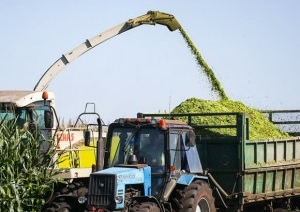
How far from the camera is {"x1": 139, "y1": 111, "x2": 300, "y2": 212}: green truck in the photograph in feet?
42.5

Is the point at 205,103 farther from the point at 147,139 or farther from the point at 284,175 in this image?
the point at 147,139

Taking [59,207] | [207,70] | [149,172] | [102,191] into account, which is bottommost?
[59,207]

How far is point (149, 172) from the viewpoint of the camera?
1076cm

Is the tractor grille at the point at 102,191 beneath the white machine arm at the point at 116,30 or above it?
beneath

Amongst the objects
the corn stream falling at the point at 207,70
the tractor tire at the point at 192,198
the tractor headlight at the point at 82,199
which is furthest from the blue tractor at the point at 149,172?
the corn stream falling at the point at 207,70

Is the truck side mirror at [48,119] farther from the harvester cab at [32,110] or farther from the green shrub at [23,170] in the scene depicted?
the green shrub at [23,170]

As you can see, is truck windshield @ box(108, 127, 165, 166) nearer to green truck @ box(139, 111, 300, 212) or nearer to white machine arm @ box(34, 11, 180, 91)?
green truck @ box(139, 111, 300, 212)

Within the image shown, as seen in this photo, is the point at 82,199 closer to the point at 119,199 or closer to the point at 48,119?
the point at 119,199

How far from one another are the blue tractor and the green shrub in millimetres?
987

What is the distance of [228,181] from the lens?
13039mm

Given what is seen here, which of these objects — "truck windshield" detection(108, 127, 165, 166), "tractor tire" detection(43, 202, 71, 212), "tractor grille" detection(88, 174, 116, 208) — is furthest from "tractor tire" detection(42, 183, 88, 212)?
"truck windshield" detection(108, 127, 165, 166)

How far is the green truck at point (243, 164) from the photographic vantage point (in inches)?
510

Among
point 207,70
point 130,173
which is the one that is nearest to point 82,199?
point 130,173

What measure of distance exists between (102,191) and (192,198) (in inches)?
58.9
